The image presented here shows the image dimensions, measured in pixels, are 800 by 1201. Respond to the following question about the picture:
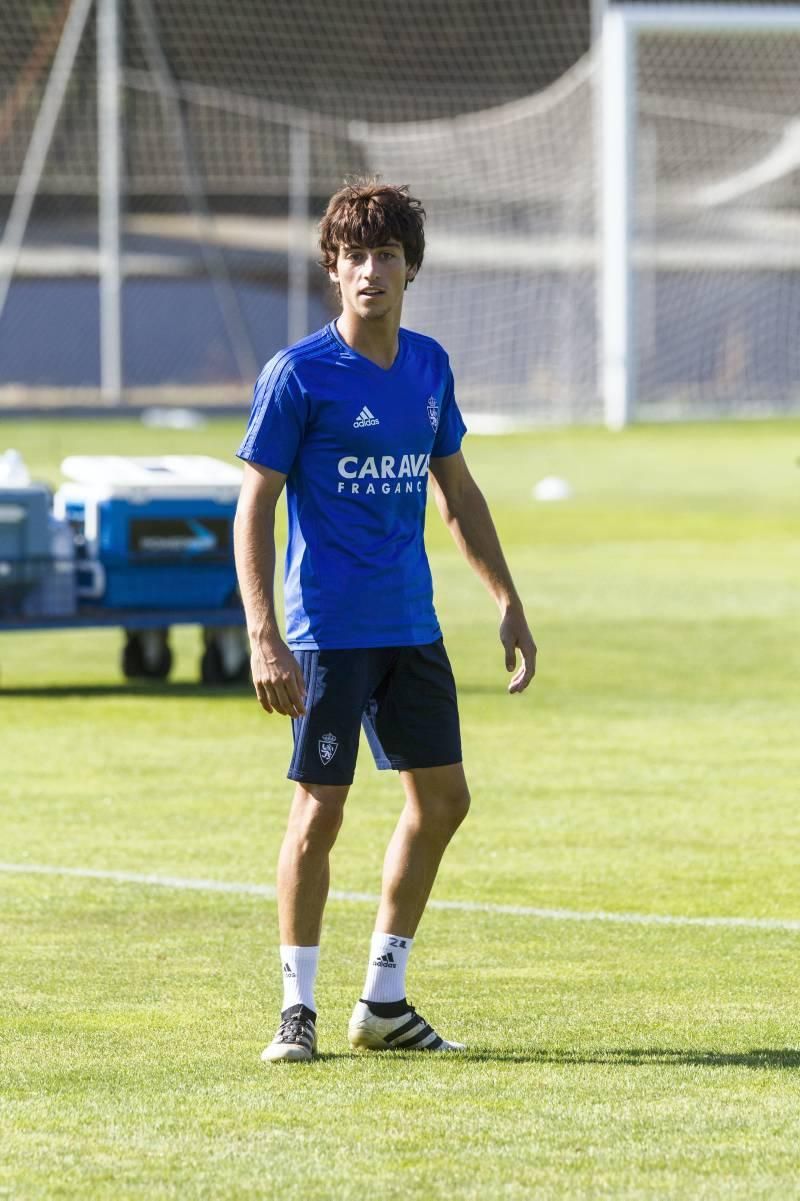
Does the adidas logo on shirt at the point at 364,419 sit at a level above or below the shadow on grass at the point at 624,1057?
above

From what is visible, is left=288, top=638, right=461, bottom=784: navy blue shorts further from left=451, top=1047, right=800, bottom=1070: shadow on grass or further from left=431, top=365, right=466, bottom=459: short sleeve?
left=451, top=1047, right=800, bottom=1070: shadow on grass

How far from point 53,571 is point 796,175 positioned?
37.1m

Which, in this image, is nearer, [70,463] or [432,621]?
[432,621]

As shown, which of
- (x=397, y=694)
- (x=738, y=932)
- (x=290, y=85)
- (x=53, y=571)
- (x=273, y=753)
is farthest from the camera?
(x=290, y=85)

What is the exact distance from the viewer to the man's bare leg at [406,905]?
6043 millimetres

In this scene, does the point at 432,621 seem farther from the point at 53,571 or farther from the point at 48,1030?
the point at 53,571

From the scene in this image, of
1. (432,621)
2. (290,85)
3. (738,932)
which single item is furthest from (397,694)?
(290,85)

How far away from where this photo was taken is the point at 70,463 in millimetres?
14227

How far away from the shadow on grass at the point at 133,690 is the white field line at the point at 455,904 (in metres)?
5.15

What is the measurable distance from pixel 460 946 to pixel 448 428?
1866 mm

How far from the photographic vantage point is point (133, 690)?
560 inches

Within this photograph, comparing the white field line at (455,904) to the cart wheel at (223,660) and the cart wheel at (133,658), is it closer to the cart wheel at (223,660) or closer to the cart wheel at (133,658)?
the cart wheel at (223,660)

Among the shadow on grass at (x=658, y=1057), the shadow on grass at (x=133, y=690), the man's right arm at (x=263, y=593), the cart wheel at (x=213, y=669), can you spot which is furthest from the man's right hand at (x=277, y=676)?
the cart wheel at (x=213, y=669)

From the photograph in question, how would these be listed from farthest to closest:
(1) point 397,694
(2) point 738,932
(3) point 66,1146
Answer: (2) point 738,932
(1) point 397,694
(3) point 66,1146
